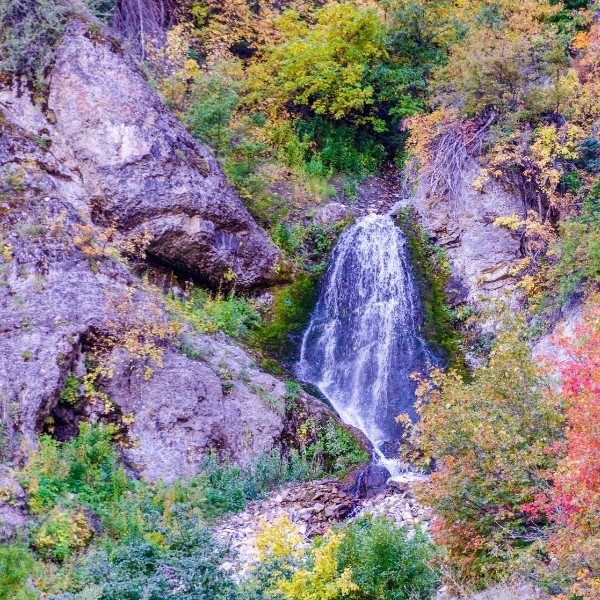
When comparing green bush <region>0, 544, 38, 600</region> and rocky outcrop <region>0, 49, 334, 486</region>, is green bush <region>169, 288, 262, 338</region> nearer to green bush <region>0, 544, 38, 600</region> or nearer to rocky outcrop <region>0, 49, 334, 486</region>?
rocky outcrop <region>0, 49, 334, 486</region>

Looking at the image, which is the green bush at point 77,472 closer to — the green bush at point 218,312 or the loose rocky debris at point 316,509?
the loose rocky debris at point 316,509

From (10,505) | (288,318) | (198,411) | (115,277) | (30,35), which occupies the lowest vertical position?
(10,505)

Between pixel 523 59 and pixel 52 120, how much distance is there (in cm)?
1064

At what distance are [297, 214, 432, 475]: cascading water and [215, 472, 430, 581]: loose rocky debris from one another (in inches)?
66.3

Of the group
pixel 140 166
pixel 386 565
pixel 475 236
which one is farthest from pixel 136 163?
pixel 386 565

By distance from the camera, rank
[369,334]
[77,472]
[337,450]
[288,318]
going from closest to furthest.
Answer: [77,472]
[337,450]
[369,334]
[288,318]

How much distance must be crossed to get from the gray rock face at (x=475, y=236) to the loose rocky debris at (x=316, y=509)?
6.29 m

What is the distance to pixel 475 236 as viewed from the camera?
53.1ft

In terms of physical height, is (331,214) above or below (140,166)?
below

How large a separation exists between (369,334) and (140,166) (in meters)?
6.10

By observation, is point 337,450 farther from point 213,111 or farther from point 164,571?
point 213,111

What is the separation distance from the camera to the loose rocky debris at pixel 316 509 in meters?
9.49

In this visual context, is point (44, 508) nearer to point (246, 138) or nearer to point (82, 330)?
point (82, 330)

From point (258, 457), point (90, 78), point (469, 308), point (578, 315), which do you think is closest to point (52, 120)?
point (90, 78)
